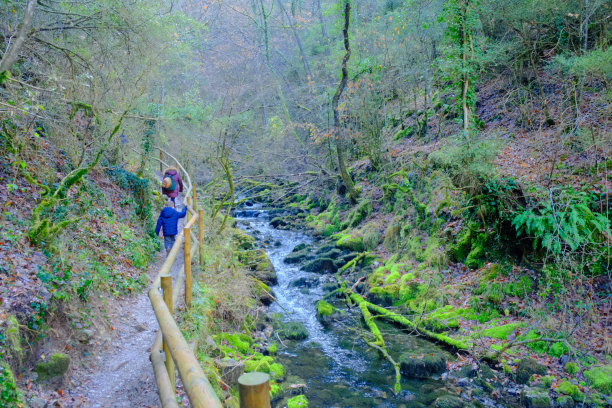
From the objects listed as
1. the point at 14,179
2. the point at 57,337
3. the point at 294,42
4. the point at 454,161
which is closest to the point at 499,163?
the point at 454,161

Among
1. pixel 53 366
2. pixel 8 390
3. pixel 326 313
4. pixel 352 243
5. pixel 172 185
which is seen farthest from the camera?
pixel 352 243

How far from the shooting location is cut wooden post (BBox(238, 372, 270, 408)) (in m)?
1.63

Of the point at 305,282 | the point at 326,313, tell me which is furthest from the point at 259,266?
the point at 326,313

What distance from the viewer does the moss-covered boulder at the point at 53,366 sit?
4.43m

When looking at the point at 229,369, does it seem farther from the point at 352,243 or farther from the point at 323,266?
the point at 352,243

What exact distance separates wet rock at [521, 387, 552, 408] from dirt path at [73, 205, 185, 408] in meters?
5.73

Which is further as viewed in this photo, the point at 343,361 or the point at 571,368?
the point at 343,361

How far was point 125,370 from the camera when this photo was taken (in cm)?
504

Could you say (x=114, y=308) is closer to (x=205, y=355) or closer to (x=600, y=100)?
(x=205, y=355)

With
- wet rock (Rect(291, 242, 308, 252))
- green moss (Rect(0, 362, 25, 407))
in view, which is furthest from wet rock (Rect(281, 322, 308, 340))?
wet rock (Rect(291, 242, 308, 252))

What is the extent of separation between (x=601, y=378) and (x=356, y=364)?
13.8 ft

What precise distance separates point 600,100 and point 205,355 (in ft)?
35.4

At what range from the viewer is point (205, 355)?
5758 mm

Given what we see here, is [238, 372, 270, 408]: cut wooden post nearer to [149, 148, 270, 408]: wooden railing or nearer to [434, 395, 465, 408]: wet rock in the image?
[149, 148, 270, 408]: wooden railing
